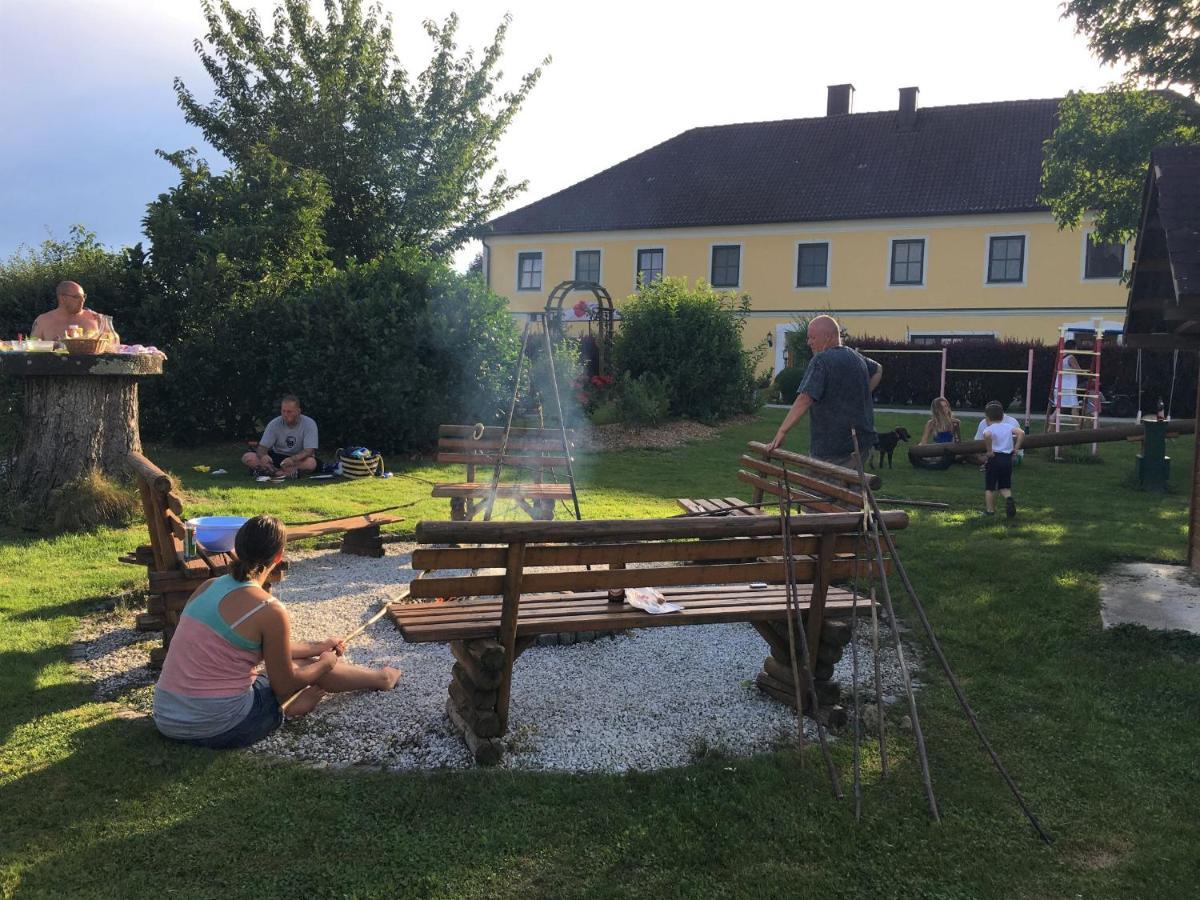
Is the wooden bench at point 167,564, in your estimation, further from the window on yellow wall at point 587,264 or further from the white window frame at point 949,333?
the window on yellow wall at point 587,264

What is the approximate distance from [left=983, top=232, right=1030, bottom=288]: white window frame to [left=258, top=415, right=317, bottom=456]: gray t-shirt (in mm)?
23189

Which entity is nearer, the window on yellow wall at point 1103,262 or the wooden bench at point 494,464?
the wooden bench at point 494,464

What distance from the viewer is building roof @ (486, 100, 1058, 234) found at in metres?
29.0

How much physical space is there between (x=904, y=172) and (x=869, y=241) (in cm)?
264

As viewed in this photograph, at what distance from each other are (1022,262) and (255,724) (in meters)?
28.5

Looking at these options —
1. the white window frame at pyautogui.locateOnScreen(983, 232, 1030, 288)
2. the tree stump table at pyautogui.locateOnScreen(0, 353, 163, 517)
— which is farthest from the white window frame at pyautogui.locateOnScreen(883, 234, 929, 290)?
the tree stump table at pyautogui.locateOnScreen(0, 353, 163, 517)

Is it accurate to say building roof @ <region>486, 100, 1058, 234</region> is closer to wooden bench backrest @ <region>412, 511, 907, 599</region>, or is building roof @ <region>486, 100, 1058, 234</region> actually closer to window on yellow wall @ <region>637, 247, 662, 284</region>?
window on yellow wall @ <region>637, 247, 662, 284</region>

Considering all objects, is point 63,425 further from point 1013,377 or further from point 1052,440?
point 1013,377

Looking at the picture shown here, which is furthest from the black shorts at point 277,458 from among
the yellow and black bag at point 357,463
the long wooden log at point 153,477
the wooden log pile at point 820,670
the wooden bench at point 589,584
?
the wooden log pile at point 820,670

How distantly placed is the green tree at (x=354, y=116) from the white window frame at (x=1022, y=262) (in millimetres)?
15151

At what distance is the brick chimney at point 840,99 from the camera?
1352 inches

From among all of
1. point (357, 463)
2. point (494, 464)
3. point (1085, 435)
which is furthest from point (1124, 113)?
point (357, 463)

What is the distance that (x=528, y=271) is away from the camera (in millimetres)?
34281

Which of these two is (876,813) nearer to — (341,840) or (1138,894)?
(1138,894)
